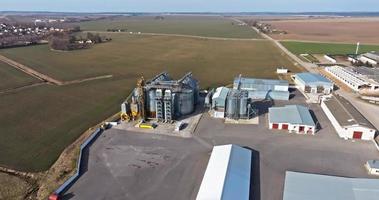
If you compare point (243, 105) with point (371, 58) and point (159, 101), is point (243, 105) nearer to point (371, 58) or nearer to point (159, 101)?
point (159, 101)

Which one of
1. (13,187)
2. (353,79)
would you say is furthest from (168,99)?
(353,79)

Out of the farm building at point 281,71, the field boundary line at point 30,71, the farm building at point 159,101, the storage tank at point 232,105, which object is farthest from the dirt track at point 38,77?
the farm building at point 281,71

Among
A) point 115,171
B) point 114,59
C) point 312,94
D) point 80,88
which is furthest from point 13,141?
point 114,59

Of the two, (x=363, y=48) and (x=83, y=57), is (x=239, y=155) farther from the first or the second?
(x=363, y=48)

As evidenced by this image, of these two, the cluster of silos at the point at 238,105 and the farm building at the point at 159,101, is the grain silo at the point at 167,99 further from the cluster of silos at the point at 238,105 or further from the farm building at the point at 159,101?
the cluster of silos at the point at 238,105

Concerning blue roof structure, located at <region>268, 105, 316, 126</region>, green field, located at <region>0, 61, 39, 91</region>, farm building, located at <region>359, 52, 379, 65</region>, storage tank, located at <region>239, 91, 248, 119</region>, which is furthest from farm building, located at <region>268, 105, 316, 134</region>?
farm building, located at <region>359, 52, 379, 65</region>
